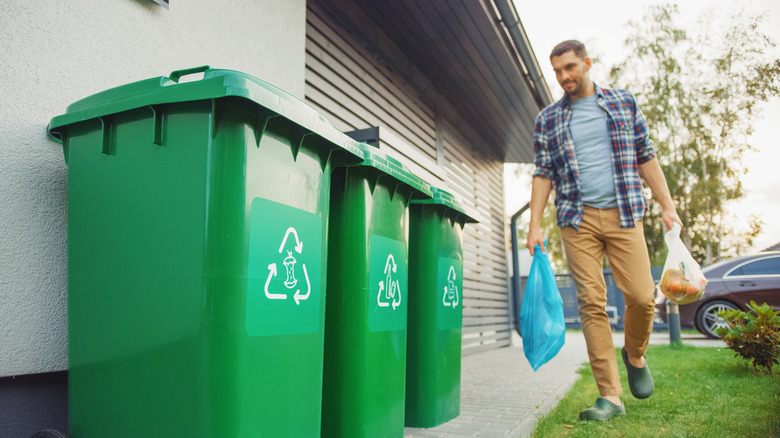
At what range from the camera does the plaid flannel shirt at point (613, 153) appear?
10.8 feet

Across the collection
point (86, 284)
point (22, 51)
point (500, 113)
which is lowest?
point (86, 284)

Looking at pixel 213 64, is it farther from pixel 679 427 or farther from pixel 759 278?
pixel 759 278

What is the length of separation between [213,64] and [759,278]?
9942mm

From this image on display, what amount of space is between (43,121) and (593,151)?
303 cm

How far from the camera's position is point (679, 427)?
112 inches

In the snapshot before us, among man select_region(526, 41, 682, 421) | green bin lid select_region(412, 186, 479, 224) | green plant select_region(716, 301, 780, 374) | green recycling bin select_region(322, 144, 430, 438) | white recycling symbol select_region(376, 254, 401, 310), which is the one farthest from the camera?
green plant select_region(716, 301, 780, 374)

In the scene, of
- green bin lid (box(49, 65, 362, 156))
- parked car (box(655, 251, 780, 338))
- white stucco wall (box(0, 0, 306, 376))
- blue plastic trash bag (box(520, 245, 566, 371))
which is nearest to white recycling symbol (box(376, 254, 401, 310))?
green bin lid (box(49, 65, 362, 156))

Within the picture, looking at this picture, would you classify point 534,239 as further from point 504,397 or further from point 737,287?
point 737,287

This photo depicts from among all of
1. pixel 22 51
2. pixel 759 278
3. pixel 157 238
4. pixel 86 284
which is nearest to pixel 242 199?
pixel 157 238

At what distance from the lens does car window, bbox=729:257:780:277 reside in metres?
9.29

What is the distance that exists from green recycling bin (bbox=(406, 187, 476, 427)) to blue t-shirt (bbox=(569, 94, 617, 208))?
0.88 m

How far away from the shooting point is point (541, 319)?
3.22 meters

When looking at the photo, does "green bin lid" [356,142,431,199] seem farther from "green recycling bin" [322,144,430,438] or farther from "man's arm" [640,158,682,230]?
"man's arm" [640,158,682,230]

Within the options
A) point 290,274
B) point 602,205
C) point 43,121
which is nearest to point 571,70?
point 602,205
